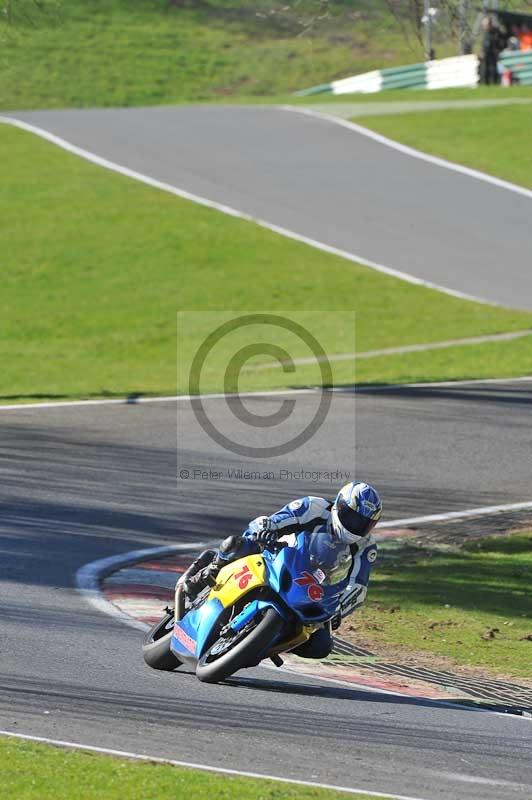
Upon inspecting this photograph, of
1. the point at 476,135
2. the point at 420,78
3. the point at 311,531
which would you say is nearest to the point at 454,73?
the point at 420,78

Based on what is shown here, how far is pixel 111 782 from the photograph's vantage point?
6.92m

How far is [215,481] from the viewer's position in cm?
1750

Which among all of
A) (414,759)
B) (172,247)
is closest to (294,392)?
(172,247)

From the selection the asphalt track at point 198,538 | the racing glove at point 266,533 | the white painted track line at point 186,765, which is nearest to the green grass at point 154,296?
the asphalt track at point 198,538

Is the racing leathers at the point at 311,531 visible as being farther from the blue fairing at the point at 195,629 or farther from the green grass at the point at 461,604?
the green grass at the point at 461,604

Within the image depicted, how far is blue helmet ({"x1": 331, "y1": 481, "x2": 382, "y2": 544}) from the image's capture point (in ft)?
30.3

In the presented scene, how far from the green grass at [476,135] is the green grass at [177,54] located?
1373 centimetres

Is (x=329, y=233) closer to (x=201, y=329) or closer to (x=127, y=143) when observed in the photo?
(x=201, y=329)

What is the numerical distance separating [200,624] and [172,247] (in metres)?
22.8

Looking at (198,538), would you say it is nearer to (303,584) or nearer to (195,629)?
(195,629)

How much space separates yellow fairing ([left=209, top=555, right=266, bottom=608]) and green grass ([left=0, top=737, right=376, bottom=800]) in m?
2.30

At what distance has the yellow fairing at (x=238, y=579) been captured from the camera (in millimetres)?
9477

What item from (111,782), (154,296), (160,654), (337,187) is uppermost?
(337,187)

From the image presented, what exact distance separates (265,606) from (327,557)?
0.55 meters
